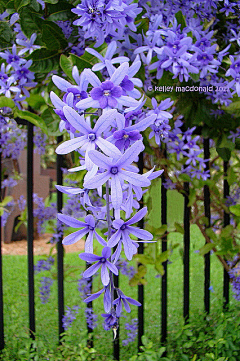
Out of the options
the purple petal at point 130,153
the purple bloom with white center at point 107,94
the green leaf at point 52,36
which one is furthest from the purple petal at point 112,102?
the green leaf at point 52,36

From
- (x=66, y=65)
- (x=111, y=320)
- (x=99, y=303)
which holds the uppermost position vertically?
(x=66, y=65)

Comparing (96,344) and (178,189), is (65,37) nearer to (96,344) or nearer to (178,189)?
(178,189)

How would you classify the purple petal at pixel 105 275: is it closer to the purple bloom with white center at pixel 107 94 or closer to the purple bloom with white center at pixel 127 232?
the purple bloom with white center at pixel 127 232

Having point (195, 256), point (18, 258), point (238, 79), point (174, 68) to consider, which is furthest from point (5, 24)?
point (18, 258)

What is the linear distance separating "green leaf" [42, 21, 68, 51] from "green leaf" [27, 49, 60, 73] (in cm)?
3

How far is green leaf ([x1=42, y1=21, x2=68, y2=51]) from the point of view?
1.03 metres

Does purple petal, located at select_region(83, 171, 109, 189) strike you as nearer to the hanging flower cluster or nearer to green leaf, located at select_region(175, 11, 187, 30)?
the hanging flower cluster

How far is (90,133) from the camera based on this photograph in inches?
21.7

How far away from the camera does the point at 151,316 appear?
8.35 ft

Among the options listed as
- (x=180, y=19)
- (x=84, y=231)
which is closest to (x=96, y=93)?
(x=84, y=231)

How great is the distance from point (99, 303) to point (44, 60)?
6.92ft

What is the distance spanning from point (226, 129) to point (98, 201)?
27.7 inches

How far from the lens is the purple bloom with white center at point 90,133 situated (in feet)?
1.73

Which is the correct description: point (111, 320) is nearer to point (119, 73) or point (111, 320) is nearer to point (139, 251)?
point (119, 73)
